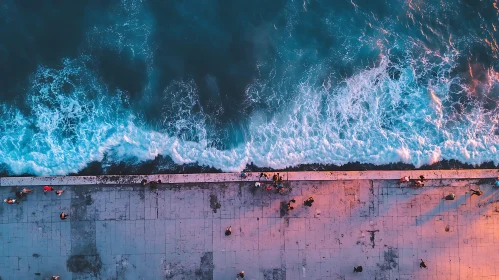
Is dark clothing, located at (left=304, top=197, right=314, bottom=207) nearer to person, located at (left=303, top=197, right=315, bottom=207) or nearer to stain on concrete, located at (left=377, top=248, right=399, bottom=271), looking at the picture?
person, located at (left=303, top=197, right=315, bottom=207)

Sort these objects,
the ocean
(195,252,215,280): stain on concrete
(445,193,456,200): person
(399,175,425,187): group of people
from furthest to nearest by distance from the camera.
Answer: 1. the ocean
2. (195,252,215,280): stain on concrete
3. (399,175,425,187): group of people
4. (445,193,456,200): person

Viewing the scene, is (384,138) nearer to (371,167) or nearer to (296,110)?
(371,167)

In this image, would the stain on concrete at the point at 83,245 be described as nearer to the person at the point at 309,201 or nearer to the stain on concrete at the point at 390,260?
the person at the point at 309,201

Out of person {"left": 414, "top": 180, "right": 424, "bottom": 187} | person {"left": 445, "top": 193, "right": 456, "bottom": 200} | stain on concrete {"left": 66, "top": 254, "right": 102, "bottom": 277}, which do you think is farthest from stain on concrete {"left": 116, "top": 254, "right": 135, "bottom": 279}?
person {"left": 445, "top": 193, "right": 456, "bottom": 200}

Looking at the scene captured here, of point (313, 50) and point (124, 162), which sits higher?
point (313, 50)

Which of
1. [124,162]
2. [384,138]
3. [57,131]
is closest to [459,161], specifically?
[384,138]
